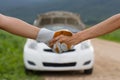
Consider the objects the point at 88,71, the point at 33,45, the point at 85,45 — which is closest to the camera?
the point at 33,45

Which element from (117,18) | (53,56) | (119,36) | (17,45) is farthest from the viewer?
(119,36)

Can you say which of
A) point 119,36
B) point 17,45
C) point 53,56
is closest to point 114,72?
point 53,56

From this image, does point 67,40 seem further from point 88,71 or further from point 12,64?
point 12,64

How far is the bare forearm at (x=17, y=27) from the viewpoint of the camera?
376 cm

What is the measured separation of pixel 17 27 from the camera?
3.80m

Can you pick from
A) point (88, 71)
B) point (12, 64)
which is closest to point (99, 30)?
point (88, 71)

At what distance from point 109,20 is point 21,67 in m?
12.1

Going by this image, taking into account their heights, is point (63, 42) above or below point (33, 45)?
below

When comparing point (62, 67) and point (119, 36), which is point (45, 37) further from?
point (119, 36)

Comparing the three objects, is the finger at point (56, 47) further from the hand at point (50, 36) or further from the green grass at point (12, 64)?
the green grass at point (12, 64)

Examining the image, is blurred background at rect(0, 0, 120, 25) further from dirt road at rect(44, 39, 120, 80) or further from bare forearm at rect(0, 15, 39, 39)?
dirt road at rect(44, 39, 120, 80)

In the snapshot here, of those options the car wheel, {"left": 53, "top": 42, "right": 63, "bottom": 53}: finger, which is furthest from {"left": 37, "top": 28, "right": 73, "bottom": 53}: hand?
the car wheel

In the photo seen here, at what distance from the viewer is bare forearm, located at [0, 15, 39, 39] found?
3.76 meters

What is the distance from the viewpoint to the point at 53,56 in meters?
14.4
